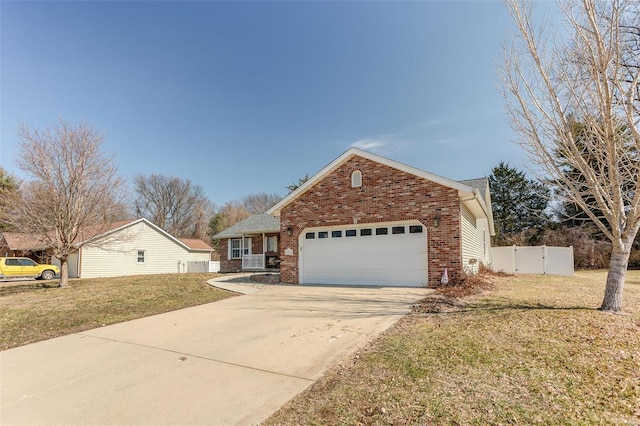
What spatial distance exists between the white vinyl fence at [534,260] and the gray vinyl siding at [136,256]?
23.0 metres

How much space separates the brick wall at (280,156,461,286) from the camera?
1077 centimetres

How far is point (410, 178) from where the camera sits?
11.5m

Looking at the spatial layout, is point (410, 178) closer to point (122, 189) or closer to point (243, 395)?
point (243, 395)

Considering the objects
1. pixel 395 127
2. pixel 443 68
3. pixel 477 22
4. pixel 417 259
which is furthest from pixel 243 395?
pixel 395 127

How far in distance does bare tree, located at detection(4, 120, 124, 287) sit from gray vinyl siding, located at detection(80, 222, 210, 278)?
652 cm

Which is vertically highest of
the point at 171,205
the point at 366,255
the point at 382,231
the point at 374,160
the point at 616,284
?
the point at 171,205

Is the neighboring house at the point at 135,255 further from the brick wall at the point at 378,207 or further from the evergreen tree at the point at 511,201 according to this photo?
the evergreen tree at the point at 511,201

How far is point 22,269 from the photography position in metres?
20.9

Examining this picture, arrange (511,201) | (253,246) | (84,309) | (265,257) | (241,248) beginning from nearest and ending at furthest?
(84,309), (265,257), (253,246), (241,248), (511,201)

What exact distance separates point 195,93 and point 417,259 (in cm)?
1394

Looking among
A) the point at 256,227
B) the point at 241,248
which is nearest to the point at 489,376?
the point at 256,227

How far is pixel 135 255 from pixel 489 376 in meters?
27.4

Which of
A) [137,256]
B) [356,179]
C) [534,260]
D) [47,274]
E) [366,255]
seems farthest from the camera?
[137,256]

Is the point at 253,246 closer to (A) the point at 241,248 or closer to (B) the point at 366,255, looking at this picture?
(A) the point at 241,248
